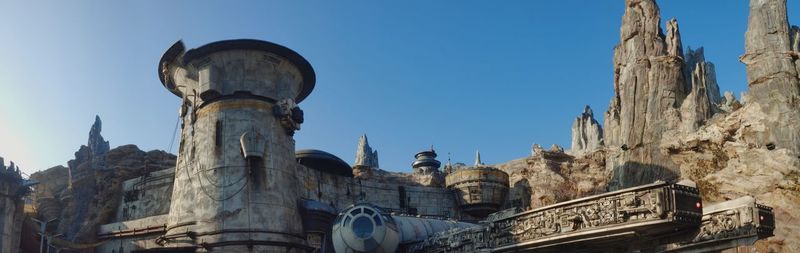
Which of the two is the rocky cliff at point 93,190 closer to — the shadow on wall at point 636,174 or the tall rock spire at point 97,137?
the tall rock spire at point 97,137

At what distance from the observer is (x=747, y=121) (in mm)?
60750

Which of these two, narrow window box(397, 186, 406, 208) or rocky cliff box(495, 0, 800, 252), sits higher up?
rocky cliff box(495, 0, 800, 252)

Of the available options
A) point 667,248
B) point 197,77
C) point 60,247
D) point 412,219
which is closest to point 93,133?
point 60,247

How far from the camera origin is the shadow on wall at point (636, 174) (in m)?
71.3

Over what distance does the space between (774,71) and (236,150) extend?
2046 inches

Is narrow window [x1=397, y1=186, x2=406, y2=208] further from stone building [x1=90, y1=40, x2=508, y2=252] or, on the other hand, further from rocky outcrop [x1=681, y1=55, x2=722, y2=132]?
rocky outcrop [x1=681, y1=55, x2=722, y2=132]

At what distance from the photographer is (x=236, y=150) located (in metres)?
51.0

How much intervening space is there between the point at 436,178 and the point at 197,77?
130 ft

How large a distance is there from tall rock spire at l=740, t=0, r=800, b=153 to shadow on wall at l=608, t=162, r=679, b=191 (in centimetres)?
1216

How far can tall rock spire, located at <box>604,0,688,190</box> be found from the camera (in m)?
75.7

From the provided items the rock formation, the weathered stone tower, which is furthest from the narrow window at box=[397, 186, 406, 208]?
the rock formation

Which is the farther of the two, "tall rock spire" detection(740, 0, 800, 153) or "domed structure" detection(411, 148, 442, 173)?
"domed structure" detection(411, 148, 442, 173)

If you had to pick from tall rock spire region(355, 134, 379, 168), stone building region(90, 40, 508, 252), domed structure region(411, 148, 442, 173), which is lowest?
stone building region(90, 40, 508, 252)

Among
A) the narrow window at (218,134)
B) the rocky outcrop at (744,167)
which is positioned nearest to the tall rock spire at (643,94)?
the rocky outcrop at (744,167)
